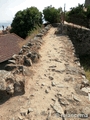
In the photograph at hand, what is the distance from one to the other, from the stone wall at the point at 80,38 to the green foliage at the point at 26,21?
335 inches

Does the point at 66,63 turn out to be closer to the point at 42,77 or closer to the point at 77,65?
the point at 77,65

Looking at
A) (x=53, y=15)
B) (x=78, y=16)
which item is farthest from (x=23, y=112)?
(x=78, y=16)

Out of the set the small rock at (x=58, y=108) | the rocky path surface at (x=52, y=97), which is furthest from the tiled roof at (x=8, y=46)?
the small rock at (x=58, y=108)

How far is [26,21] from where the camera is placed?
20391 millimetres

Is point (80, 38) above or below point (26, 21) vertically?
below

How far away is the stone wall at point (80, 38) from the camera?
1213cm

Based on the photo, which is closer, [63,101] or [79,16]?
[63,101]

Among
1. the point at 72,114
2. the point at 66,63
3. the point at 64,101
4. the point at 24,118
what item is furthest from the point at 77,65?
the point at 24,118

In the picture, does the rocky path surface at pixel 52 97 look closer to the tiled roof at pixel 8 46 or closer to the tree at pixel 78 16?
the tiled roof at pixel 8 46

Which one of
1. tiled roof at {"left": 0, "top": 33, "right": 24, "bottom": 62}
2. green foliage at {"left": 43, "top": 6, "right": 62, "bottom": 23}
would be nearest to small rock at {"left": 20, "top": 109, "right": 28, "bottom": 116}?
tiled roof at {"left": 0, "top": 33, "right": 24, "bottom": 62}

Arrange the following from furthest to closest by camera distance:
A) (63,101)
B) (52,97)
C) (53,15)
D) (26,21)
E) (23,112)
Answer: (26,21) < (53,15) < (52,97) < (63,101) < (23,112)

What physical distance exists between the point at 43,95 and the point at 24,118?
2.64 ft

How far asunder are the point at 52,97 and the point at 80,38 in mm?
9102

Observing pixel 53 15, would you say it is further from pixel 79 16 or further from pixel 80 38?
pixel 80 38
